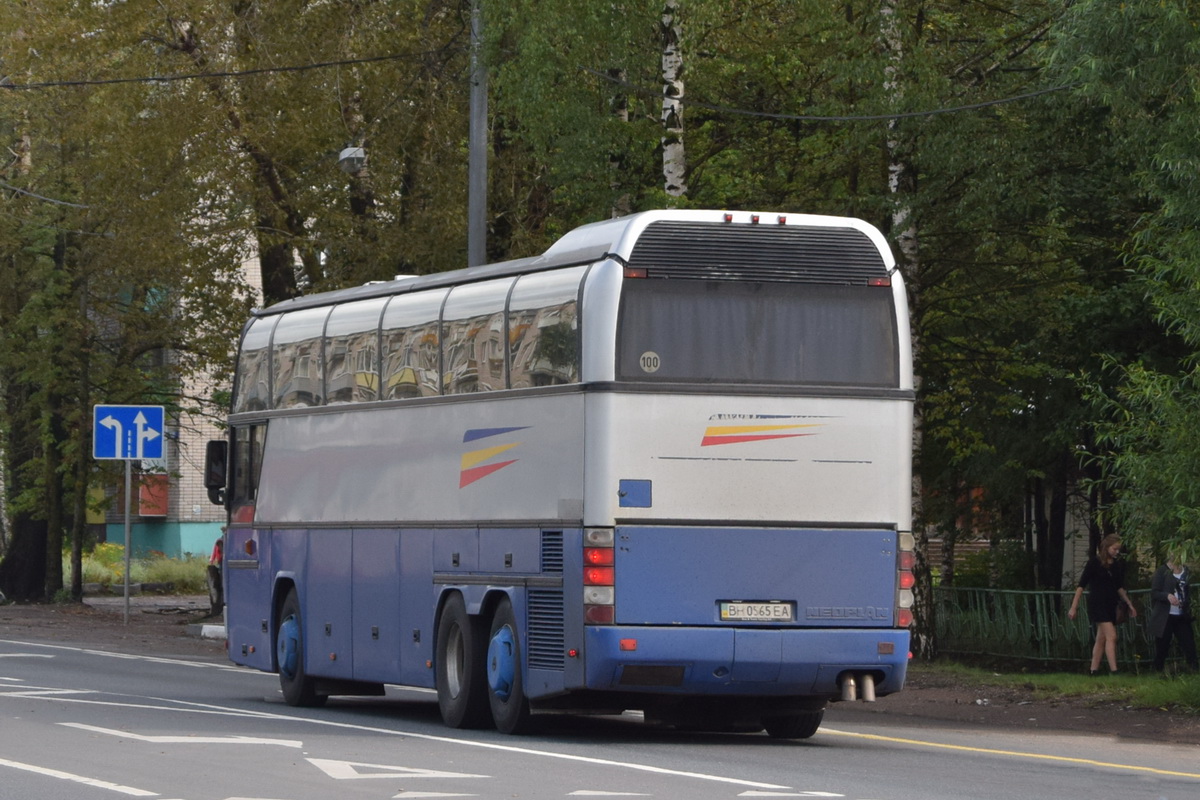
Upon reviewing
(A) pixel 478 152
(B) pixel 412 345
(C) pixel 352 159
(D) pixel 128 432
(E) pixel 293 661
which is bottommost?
(E) pixel 293 661

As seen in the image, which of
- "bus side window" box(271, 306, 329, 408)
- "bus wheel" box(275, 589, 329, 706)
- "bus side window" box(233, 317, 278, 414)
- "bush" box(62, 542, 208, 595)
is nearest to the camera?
"bus side window" box(271, 306, 329, 408)

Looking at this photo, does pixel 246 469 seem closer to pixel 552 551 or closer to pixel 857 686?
pixel 552 551

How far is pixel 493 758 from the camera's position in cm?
1377

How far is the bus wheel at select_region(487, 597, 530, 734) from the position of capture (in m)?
15.6

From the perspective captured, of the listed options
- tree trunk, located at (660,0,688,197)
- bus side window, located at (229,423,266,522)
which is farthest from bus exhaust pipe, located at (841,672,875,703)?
tree trunk, located at (660,0,688,197)

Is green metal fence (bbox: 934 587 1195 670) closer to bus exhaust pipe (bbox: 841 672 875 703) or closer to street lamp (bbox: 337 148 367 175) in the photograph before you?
street lamp (bbox: 337 148 367 175)

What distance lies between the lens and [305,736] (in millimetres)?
15469

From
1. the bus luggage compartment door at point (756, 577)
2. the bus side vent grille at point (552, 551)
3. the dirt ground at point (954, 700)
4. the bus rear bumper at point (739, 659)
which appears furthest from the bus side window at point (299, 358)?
the dirt ground at point (954, 700)

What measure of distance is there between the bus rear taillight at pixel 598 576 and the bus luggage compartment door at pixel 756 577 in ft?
0.19

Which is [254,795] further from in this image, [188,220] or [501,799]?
[188,220]

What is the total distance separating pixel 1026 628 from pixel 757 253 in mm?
13166

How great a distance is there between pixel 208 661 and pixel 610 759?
1331cm

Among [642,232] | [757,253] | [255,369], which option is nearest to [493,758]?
[642,232]

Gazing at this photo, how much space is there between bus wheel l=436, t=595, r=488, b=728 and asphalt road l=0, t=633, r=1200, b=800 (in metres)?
0.21
